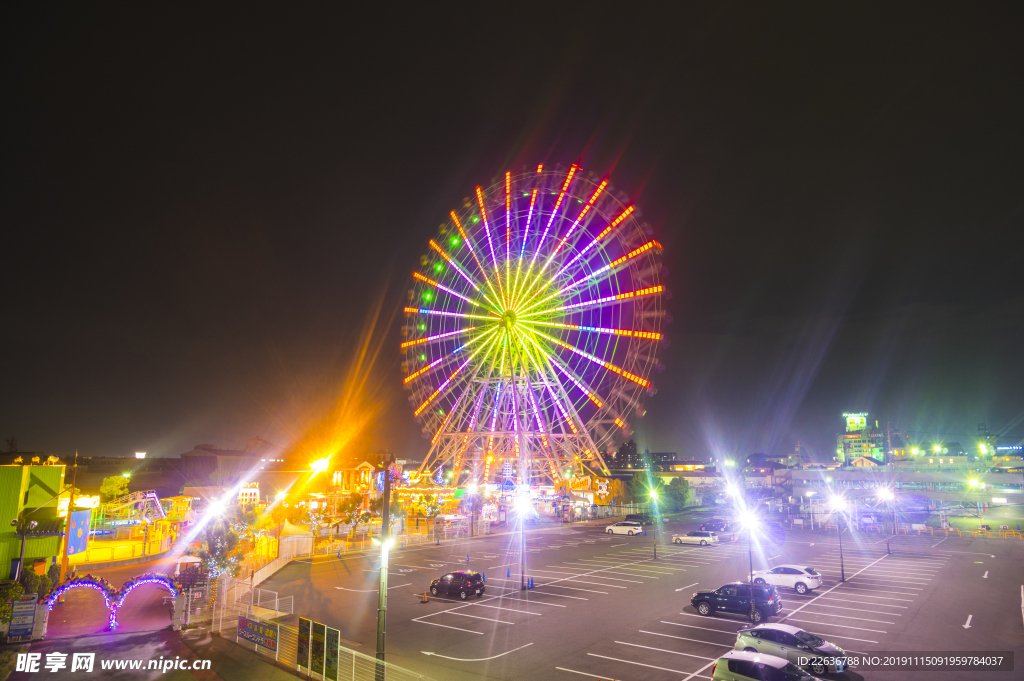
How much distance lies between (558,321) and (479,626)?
97.5ft

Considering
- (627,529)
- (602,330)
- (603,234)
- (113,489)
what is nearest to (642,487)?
(627,529)

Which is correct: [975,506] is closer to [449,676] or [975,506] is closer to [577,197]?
[577,197]

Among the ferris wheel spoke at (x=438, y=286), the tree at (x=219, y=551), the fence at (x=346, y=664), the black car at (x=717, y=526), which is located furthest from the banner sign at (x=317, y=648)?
the black car at (x=717, y=526)

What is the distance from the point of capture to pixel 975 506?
70.0m

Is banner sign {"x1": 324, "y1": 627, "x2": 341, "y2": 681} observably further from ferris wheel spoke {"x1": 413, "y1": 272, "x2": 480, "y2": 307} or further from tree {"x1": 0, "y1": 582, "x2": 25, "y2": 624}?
ferris wheel spoke {"x1": 413, "y1": 272, "x2": 480, "y2": 307}

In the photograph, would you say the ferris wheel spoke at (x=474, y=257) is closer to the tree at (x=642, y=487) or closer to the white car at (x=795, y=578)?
the white car at (x=795, y=578)

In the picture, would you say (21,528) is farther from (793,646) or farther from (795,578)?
(795,578)

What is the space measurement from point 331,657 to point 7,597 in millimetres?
11678

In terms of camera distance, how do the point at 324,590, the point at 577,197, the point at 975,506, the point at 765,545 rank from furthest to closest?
the point at 975,506, the point at 577,197, the point at 765,545, the point at 324,590

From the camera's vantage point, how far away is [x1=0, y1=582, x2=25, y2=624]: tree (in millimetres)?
17327

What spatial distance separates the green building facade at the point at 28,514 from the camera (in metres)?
22.9

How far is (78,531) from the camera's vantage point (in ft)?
110

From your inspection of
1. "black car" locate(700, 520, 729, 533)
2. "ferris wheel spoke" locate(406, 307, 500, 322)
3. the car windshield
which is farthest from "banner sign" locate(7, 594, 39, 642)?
"black car" locate(700, 520, 729, 533)

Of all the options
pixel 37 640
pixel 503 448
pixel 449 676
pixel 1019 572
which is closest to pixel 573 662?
pixel 449 676
